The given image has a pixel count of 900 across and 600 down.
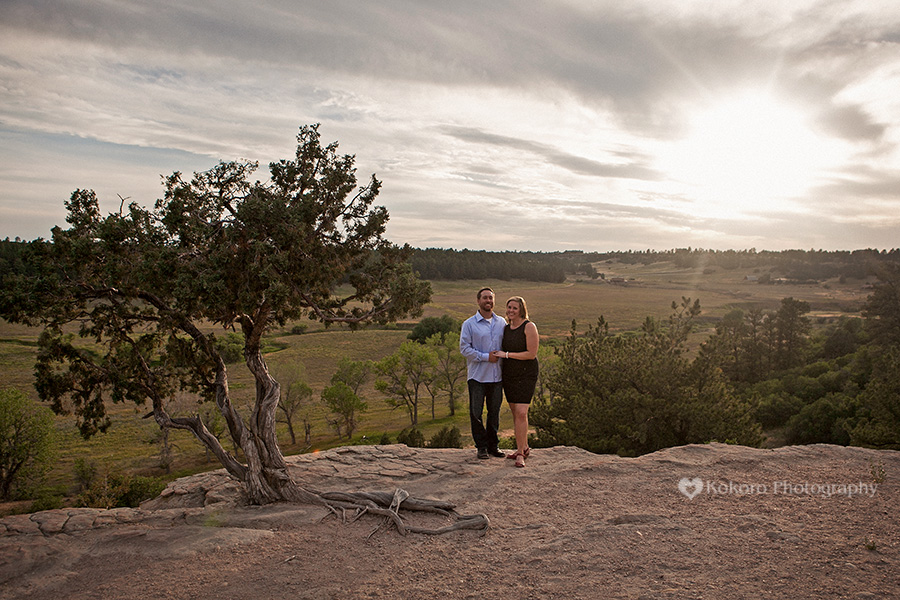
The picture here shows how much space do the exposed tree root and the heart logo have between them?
130 inches

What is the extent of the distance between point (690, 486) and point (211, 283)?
8009 millimetres

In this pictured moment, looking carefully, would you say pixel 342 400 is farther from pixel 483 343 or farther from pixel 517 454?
pixel 483 343

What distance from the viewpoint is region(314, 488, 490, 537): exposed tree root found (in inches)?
271

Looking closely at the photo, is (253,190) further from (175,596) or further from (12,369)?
(12,369)

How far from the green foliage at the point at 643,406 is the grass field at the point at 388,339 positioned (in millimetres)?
14120

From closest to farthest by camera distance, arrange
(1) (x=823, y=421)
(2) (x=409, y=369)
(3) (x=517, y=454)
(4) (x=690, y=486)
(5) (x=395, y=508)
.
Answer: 1. (5) (x=395, y=508)
2. (4) (x=690, y=486)
3. (3) (x=517, y=454)
4. (1) (x=823, y=421)
5. (2) (x=409, y=369)

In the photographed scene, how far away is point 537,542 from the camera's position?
6.38 meters

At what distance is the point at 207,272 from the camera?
24.7 feet

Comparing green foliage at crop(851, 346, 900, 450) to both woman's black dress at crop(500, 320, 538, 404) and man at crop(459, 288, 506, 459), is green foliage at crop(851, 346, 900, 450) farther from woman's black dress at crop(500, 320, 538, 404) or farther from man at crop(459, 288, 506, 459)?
man at crop(459, 288, 506, 459)

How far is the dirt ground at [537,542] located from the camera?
5371 millimetres

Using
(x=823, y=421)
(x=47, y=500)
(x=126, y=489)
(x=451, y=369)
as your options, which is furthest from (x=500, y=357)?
(x=451, y=369)

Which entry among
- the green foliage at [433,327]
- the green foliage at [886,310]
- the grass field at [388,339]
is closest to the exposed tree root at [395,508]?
the grass field at [388,339]

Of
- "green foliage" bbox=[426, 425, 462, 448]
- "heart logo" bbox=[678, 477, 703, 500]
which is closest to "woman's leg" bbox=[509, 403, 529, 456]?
"heart logo" bbox=[678, 477, 703, 500]

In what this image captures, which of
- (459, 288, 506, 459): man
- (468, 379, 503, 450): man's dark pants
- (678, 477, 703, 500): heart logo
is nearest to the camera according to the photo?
(678, 477, 703, 500): heart logo
